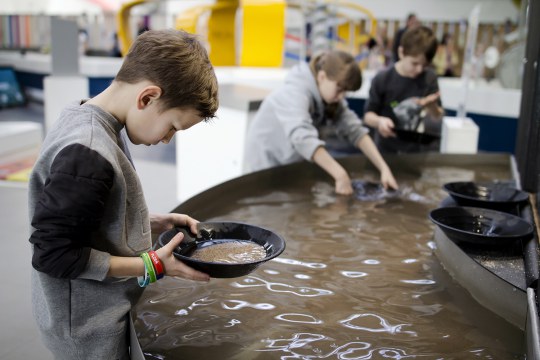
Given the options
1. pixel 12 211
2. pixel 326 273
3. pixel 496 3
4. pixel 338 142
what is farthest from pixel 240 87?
pixel 496 3

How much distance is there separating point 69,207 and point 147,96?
0.27 m

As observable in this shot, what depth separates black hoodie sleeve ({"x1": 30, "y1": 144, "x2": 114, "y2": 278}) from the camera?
910 mm

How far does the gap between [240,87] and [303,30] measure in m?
2.43

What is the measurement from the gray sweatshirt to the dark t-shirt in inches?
86.9

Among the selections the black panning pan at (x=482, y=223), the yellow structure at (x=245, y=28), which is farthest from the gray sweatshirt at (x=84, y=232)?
the yellow structure at (x=245, y=28)

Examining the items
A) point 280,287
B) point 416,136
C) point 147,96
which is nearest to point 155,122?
point 147,96

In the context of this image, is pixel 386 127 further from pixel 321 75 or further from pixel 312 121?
pixel 321 75

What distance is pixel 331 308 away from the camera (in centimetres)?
127

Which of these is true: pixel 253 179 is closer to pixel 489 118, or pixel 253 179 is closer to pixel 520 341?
pixel 520 341

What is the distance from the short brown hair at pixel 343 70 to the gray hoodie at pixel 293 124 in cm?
17

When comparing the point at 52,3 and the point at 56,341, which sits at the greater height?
the point at 52,3

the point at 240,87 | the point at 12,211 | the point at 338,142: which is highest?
the point at 240,87

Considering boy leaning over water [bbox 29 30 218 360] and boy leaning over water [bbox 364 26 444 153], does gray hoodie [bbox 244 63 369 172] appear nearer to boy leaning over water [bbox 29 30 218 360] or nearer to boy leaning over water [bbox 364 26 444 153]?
boy leaning over water [bbox 364 26 444 153]

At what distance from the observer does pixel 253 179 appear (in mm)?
2230
